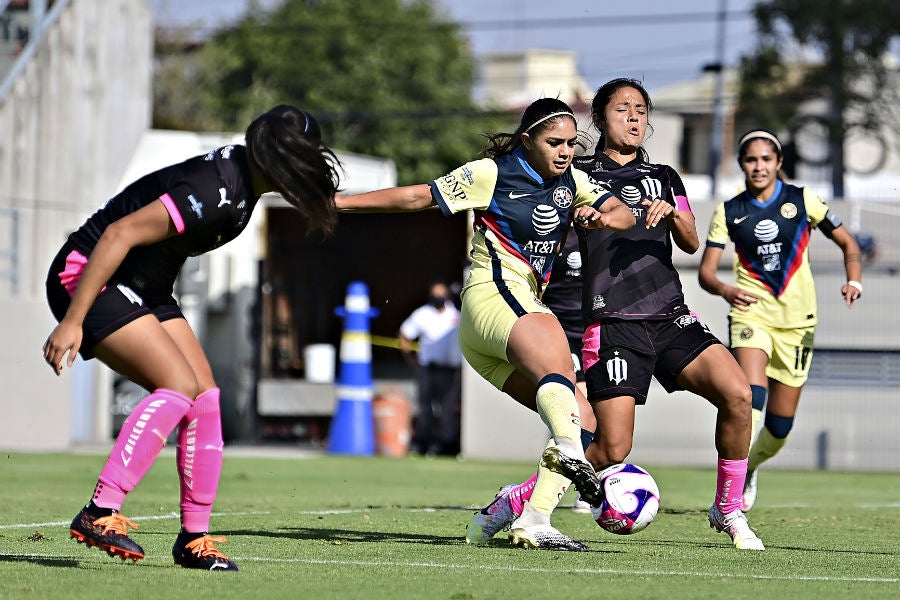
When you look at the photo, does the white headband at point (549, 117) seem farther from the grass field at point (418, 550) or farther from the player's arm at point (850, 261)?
the player's arm at point (850, 261)

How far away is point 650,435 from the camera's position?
17469 mm

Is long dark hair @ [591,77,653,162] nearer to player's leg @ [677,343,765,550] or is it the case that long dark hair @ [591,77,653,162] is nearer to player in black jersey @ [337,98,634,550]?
player in black jersey @ [337,98,634,550]

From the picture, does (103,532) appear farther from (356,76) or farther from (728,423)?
(356,76)

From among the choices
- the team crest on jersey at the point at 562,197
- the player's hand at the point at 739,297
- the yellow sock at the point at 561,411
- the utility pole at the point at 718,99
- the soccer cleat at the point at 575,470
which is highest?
the utility pole at the point at 718,99

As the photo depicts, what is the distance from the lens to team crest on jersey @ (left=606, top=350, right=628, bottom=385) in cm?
752

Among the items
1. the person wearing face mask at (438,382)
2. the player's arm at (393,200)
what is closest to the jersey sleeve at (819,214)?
the player's arm at (393,200)

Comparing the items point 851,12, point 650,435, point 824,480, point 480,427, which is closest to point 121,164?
point 480,427

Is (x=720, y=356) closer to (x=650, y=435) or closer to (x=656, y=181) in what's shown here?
(x=656, y=181)

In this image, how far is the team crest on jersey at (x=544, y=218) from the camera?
278 inches

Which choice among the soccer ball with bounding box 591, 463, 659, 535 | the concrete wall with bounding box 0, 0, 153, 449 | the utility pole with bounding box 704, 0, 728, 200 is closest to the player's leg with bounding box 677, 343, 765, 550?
the soccer ball with bounding box 591, 463, 659, 535

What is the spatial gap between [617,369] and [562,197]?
3.14 feet

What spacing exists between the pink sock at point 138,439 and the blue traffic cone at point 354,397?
1273 centimetres

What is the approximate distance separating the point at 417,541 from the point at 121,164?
1481 centimetres

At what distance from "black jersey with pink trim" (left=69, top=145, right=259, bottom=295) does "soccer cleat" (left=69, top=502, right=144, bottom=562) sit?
0.87 m
